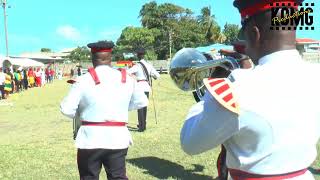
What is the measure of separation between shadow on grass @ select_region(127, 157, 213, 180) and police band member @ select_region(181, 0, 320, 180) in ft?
17.7

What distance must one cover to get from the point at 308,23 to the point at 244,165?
0.70 metres

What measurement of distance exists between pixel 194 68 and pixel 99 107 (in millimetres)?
2151

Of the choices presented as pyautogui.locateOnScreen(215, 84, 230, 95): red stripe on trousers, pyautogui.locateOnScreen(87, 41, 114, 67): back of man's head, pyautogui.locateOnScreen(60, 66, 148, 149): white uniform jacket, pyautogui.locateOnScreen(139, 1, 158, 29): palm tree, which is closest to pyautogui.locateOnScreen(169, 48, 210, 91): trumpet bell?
pyautogui.locateOnScreen(215, 84, 230, 95): red stripe on trousers

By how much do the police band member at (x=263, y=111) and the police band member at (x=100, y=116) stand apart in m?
3.30

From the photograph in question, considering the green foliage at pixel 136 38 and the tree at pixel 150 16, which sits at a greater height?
the tree at pixel 150 16

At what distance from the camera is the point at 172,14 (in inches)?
3652

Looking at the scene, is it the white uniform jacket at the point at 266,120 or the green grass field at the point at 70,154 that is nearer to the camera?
the white uniform jacket at the point at 266,120

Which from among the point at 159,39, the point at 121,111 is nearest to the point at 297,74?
the point at 121,111

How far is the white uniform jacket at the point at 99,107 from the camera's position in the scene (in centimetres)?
544

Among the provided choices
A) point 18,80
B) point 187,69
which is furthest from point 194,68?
point 18,80

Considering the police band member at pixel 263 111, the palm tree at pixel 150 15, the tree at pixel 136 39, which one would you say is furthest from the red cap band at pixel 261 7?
the palm tree at pixel 150 15

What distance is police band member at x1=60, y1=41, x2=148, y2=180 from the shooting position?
5.45m

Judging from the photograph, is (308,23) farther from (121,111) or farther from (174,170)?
(174,170)

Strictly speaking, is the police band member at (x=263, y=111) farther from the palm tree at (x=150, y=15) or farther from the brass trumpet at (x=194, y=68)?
the palm tree at (x=150, y=15)
